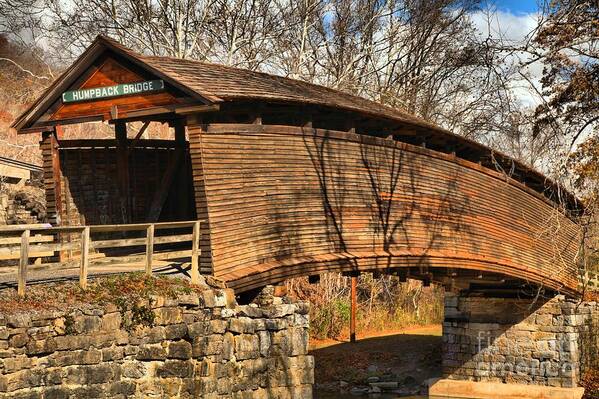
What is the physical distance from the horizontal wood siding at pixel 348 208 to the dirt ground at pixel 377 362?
581 cm

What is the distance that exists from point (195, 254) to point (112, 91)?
350 centimetres

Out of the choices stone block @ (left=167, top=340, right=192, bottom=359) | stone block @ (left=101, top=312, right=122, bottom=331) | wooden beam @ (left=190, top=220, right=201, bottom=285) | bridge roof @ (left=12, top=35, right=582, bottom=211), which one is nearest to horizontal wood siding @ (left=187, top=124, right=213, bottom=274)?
wooden beam @ (left=190, top=220, right=201, bottom=285)

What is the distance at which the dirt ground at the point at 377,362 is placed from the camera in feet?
83.1

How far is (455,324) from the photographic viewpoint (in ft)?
80.1

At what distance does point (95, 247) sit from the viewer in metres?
A: 9.40

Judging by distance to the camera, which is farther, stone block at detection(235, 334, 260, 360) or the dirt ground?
the dirt ground

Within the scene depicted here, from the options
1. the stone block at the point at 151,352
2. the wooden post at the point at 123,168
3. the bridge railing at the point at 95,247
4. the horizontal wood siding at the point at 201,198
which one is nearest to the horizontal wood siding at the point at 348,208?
the horizontal wood siding at the point at 201,198

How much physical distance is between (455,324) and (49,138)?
14911mm

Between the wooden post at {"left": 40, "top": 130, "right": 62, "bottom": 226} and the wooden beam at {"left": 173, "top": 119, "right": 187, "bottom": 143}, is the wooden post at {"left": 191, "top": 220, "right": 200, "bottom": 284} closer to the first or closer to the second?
the wooden post at {"left": 40, "top": 130, "right": 62, "bottom": 226}

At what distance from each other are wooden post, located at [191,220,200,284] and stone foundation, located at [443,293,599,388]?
45.7 ft

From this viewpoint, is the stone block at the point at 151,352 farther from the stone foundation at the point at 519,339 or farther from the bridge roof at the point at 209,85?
the stone foundation at the point at 519,339

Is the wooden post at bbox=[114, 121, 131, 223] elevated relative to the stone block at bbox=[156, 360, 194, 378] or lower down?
elevated

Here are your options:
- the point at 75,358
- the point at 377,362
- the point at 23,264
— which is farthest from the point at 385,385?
the point at 23,264

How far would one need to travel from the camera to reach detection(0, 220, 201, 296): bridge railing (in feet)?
29.8
